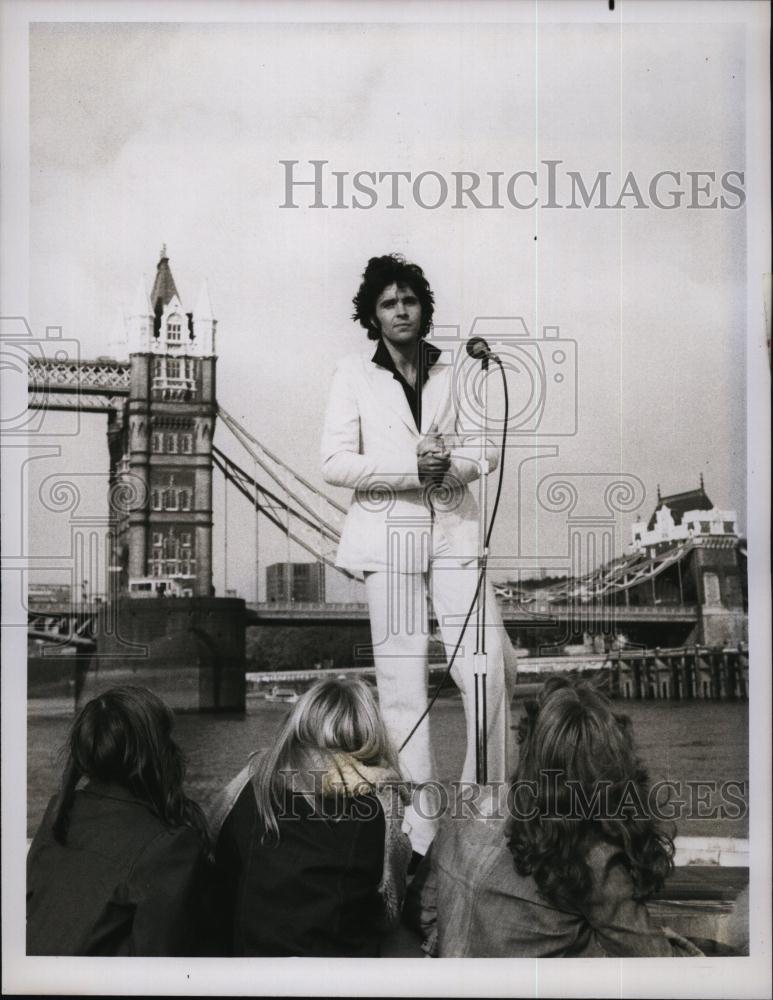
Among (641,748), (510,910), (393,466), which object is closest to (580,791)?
(641,748)

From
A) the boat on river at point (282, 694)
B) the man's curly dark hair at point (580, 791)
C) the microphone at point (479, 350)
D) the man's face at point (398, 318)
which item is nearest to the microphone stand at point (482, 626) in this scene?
the microphone at point (479, 350)

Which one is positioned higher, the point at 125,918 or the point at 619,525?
the point at 619,525

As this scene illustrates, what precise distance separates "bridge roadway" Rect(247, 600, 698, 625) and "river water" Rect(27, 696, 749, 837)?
0.80 feet

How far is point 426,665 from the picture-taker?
3.72 m

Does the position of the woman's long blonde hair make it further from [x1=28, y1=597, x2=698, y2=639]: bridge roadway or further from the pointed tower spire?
the pointed tower spire

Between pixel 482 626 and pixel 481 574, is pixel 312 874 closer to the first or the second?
pixel 482 626

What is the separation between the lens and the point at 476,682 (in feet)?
12.2

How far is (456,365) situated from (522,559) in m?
0.60

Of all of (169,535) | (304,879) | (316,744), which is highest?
(169,535)

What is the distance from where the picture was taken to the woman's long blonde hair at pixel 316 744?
3.43 m

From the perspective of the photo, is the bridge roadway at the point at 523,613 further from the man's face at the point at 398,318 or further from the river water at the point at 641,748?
the man's face at the point at 398,318

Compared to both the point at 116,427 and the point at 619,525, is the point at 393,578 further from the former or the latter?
the point at 116,427

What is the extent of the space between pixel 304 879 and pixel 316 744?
14.2 inches

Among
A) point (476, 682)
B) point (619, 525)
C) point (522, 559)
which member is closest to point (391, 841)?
point (476, 682)
